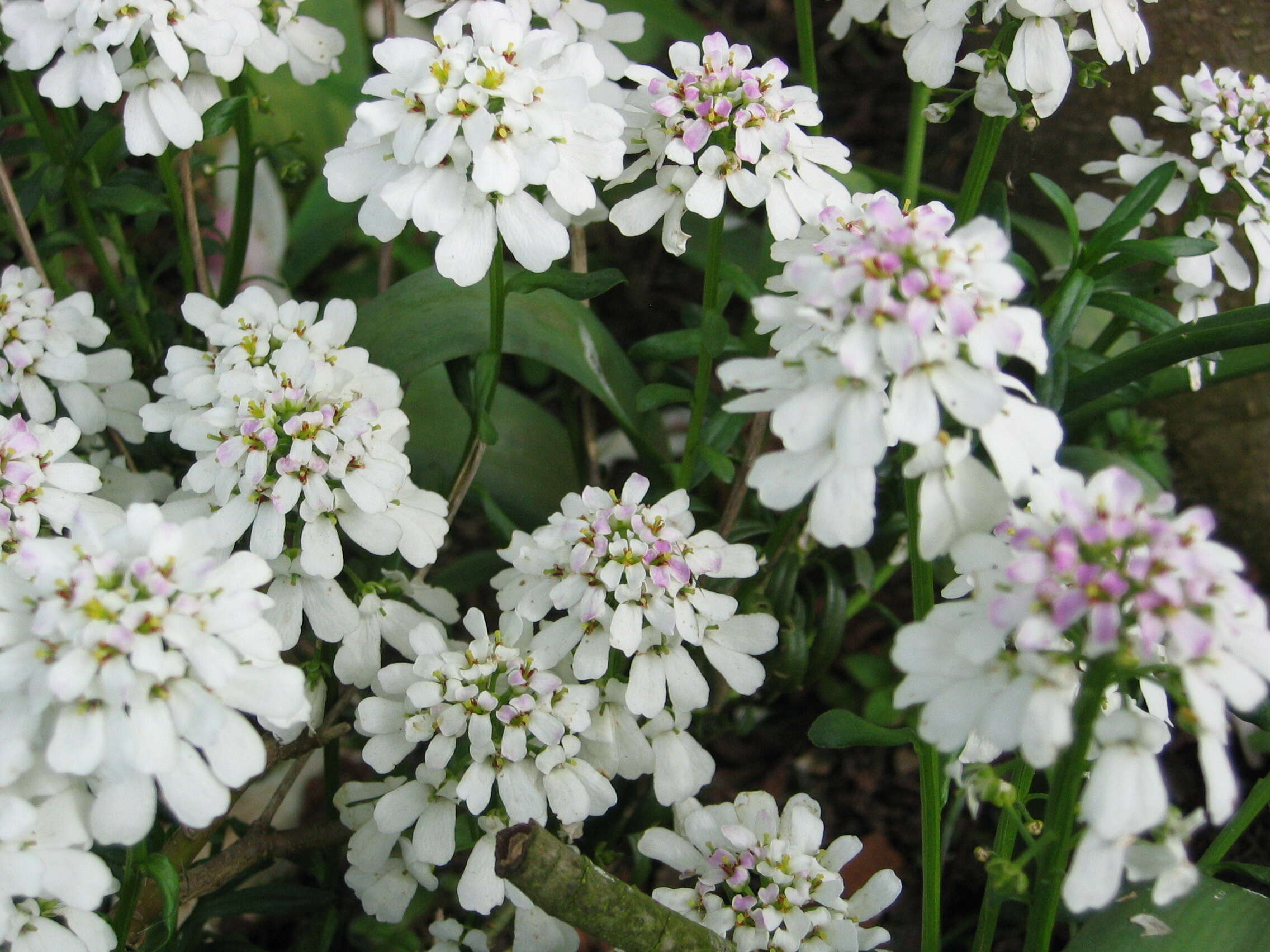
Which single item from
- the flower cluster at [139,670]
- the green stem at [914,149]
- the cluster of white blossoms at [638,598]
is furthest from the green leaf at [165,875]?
the green stem at [914,149]

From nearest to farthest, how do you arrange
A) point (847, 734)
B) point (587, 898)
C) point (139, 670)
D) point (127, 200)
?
point (139, 670) < point (587, 898) < point (847, 734) < point (127, 200)

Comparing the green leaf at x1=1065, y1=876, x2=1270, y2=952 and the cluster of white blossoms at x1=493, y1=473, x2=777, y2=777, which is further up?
the cluster of white blossoms at x1=493, y1=473, x2=777, y2=777

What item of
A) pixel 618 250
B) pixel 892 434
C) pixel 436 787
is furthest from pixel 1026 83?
pixel 618 250

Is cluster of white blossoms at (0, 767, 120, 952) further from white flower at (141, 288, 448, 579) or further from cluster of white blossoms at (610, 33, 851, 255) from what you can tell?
cluster of white blossoms at (610, 33, 851, 255)

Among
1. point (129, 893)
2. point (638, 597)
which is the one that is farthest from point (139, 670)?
point (638, 597)

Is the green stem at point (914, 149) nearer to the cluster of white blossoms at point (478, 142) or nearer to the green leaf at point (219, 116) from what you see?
the cluster of white blossoms at point (478, 142)

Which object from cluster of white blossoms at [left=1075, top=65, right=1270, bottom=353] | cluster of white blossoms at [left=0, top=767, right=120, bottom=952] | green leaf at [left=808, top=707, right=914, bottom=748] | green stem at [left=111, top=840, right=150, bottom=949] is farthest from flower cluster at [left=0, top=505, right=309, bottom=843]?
cluster of white blossoms at [left=1075, top=65, right=1270, bottom=353]

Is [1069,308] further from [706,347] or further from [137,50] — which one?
[137,50]
